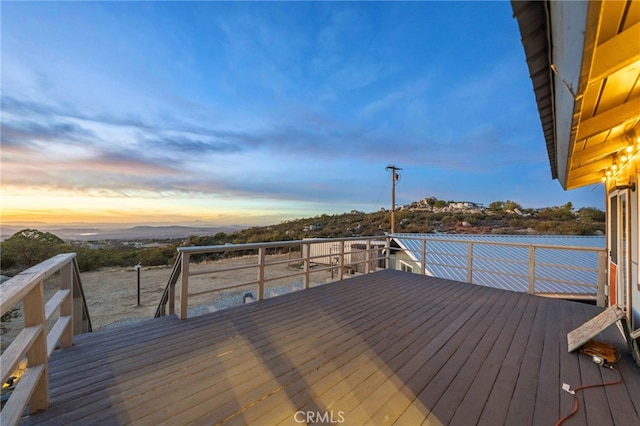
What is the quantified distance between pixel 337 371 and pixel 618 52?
241cm

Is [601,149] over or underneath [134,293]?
over

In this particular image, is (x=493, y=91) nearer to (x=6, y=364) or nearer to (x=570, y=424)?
(x=570, y=424)

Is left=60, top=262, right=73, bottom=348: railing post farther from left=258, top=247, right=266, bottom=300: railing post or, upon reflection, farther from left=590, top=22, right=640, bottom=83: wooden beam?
left=590, top=22, right=640, bottom=83: wooden beam

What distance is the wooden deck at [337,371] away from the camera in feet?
5.02

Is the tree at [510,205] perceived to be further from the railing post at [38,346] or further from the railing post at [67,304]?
the railing post at [38,346]

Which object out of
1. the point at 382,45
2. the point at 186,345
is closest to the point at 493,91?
the point at 382,45

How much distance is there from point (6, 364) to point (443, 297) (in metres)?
4.71

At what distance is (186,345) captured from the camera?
2357 mm

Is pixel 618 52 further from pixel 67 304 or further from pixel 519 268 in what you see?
pixel 519 268

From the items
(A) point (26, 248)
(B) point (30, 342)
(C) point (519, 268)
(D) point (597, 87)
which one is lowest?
(C) point (519, 268)

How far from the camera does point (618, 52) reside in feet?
2.90

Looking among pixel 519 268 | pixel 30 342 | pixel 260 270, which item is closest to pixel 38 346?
pixel 30 342

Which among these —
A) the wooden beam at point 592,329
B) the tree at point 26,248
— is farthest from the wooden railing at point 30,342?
the tree at point 26,248

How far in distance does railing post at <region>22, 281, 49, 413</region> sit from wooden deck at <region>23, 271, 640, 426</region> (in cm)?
8
